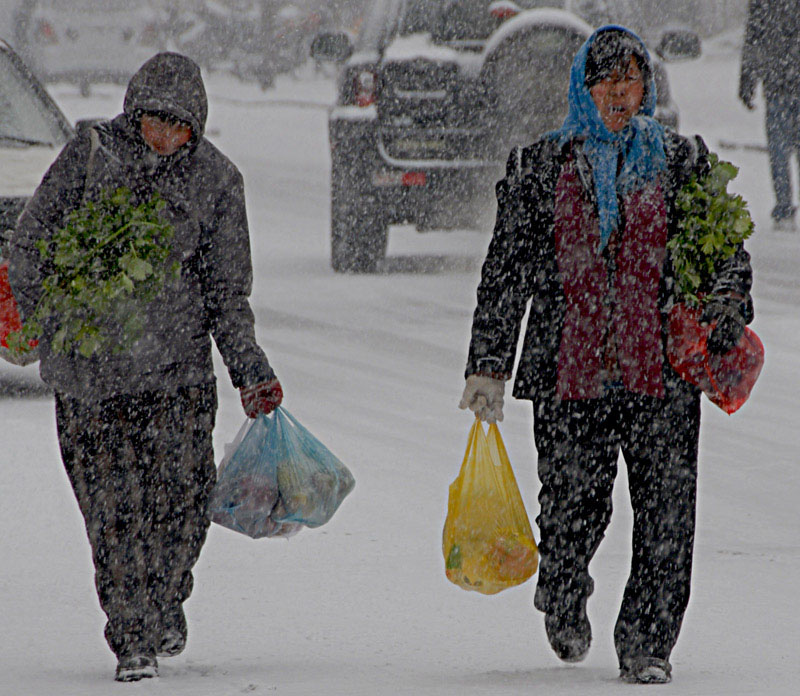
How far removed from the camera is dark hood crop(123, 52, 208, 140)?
4.09 m

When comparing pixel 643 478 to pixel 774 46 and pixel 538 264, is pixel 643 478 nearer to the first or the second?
pixel 538 264

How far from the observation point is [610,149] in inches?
161

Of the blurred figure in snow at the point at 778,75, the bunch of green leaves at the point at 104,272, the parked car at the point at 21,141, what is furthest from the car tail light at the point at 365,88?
the bunch of green leaves at the point at 104,272

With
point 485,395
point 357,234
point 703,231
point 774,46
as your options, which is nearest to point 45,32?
point 774,46

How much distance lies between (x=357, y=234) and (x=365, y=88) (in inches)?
41.6

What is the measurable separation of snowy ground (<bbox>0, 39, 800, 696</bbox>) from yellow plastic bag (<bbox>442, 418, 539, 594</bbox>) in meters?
0.26

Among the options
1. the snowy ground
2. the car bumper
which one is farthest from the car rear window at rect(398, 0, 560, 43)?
the snowy ground

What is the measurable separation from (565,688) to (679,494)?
58 centimetres

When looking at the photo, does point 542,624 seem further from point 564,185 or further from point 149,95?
point 149,95

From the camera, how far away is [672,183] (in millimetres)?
4113

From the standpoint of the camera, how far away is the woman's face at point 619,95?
4.08 meters

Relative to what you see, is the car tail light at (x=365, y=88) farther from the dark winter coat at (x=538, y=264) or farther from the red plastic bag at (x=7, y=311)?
the dark winter coat at (x=538, y=264)

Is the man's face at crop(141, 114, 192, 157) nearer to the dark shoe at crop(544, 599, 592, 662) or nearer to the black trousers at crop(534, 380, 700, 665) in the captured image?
the black trousers at crop(534, 380, 700, 665)

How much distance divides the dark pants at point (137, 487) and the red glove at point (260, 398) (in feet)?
0.33
